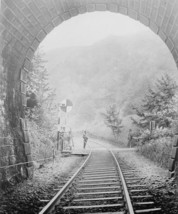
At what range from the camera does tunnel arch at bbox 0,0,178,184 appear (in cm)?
623

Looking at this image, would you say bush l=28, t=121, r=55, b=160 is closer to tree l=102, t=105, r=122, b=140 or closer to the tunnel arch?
the tunnel arch

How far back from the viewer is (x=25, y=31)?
278 inches

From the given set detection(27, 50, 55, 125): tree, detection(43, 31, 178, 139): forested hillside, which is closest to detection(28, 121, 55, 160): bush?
detection(27, 50, 55, 125): tree

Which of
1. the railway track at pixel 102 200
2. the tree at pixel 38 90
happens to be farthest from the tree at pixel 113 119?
the railway track at pixel 102 200

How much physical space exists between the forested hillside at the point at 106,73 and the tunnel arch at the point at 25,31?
50.3 m

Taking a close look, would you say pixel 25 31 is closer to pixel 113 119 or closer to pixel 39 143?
pixel 39 143

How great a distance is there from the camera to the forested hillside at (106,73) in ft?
262

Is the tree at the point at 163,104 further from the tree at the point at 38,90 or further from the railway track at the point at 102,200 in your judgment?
the railway track at the point at 102,200

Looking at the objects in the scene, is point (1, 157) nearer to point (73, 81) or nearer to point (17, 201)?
point (17, 201)

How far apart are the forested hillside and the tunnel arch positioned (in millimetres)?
50337

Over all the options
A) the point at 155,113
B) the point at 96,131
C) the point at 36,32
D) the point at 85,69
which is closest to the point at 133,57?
the point at 85,69

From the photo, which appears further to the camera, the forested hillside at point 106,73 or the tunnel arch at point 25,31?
the forested hillside at point 106,73

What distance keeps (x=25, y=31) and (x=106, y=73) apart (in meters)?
108

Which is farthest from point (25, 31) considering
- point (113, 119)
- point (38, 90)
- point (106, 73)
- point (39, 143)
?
point (106, 73)
